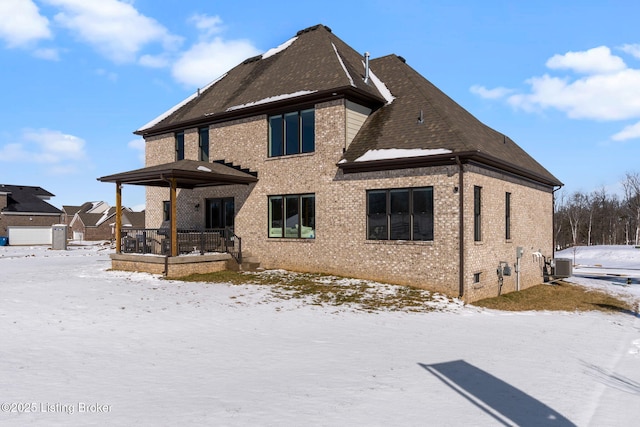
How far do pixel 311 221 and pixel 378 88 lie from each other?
6.74 meters

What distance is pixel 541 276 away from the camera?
69.7 feet

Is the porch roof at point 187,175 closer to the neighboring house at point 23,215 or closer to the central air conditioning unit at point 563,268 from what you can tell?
the central air conditioning unit at point 563,268

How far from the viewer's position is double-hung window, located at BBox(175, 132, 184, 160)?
23.3 m

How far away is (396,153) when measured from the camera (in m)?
15.5

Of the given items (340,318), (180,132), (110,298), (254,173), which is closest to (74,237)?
(180,132)

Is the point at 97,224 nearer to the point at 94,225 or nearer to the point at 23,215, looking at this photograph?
the point at 94,225

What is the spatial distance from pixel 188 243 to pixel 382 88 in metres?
10.8

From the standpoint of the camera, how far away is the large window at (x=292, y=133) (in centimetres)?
1808

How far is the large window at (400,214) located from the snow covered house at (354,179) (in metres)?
0.04

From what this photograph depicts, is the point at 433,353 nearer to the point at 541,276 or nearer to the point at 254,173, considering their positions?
the point at 254,173

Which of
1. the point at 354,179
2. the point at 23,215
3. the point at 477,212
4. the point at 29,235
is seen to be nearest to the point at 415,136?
the point at 354,179

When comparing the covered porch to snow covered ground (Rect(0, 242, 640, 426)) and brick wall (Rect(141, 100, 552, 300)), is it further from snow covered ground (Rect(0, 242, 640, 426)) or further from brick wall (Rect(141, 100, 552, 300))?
snow covered ground (Rect(0, 242, 640, 426))

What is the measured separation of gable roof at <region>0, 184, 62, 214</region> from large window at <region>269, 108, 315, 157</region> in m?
48.8

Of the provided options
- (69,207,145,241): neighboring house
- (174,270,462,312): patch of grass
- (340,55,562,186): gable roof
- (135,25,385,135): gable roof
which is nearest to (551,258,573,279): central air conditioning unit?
(340,55,562,186): gable roof
